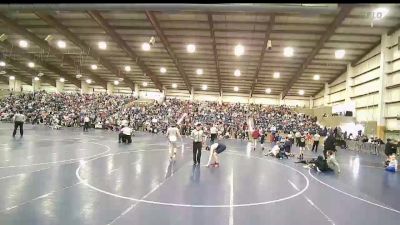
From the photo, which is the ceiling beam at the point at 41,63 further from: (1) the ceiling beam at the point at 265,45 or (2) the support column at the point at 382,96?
A: (2) the support column at the point at 382,96

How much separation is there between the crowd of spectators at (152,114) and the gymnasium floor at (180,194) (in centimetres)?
2187

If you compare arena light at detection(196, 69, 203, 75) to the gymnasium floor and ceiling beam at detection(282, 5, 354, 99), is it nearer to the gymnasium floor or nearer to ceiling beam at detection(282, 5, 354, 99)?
ceiling beam at detection(282, 5, 354, 99)

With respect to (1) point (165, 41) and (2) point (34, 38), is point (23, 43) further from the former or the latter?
Answer: (1) point (165, 41)

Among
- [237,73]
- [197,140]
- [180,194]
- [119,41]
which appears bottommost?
[180,194]

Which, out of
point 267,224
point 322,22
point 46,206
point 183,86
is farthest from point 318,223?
point 183,86

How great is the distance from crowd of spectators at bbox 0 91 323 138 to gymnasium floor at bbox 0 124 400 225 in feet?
71.8

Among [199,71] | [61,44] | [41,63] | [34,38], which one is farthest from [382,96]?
[41,63]

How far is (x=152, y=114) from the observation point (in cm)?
3938

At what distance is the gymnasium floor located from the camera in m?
6.30

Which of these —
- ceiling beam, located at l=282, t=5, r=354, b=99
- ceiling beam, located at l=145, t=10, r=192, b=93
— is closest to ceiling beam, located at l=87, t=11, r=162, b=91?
ceiling beam, located at l=145, t=10, r=192, b=93

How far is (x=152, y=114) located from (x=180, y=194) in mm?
31788

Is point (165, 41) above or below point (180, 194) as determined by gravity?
above

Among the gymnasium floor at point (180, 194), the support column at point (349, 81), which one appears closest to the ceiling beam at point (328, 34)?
the support column at point (349, 81)

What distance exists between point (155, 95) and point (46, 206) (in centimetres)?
4351
